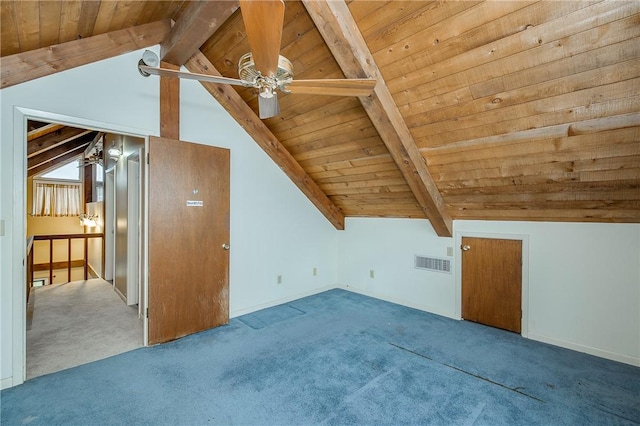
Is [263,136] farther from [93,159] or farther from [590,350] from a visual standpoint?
[93,159]

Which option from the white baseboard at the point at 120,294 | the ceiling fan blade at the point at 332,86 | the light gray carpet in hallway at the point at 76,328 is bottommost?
the light gray carpet in hallway at the point at 76,328

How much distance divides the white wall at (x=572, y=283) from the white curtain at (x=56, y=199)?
331 inches

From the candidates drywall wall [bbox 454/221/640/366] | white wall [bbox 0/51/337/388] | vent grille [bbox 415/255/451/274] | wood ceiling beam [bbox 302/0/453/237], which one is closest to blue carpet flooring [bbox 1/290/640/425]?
drywall wall [bbox 454/221/640/366]

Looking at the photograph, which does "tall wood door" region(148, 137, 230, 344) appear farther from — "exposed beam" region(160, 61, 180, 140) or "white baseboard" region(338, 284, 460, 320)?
"white baseboard" region(338, 284, 460, 320)

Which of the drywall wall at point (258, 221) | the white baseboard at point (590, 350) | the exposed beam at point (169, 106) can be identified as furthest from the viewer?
the drywall wall at point (258, 221)

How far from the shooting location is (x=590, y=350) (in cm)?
280

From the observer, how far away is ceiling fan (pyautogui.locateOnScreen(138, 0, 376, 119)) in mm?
A: 1228

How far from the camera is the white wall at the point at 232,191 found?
2.23m

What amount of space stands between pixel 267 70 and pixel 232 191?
2314 mm

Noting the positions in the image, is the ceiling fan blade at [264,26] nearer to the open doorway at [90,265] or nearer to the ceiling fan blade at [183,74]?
the ceiling fan blade at [183,74]

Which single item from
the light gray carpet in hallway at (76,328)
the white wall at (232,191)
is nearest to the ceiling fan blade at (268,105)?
the white wall at (232,191)

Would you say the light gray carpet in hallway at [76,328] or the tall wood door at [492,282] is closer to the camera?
the light gray carpet in hallway at [76,328]

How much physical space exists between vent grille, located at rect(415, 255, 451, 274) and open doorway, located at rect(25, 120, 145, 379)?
11.3 feet

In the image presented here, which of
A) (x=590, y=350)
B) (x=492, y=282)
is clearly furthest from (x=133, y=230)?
(x=590, y=350)
